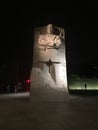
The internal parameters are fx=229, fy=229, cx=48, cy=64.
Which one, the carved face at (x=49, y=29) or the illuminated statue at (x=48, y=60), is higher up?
the carved face at (x=49, y=29)

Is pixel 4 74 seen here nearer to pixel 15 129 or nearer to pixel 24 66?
pixel 24 66

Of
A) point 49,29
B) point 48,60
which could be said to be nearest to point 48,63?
point 48,60

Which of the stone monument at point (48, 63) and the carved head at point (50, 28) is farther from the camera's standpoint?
the carved head at point (50, 28)

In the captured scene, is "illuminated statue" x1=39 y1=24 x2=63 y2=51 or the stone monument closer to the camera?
the stone monument

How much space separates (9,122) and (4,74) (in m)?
20.0

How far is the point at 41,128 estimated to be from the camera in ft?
17.0

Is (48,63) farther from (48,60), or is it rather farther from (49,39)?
(49,39)

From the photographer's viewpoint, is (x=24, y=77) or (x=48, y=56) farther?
(x=24, y=77)

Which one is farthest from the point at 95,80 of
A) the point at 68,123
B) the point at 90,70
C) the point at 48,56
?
the point at 68,123

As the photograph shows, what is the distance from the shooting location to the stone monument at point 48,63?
11.3 metres

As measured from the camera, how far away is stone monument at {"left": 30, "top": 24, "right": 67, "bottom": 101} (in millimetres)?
11273

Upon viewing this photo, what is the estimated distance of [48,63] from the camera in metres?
11.3

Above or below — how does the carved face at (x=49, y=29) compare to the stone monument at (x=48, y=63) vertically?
above

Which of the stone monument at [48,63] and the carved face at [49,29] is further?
the carved face at [49,29]
